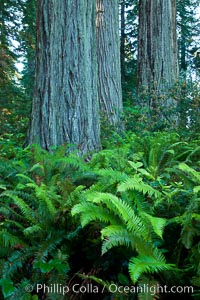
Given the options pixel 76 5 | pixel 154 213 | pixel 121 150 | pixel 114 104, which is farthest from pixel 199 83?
pixel 154 213

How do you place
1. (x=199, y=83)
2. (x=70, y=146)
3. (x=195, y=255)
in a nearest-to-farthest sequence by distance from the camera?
(x=195, y=255) → (x=70, y=146) → (x=199, y=83)

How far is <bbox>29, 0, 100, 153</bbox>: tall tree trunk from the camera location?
194 inches

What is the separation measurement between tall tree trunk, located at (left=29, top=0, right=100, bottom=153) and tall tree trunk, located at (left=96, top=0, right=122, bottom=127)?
2.64 m

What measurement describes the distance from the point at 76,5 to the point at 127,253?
3817 millimetres

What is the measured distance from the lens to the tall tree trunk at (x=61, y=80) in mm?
4922

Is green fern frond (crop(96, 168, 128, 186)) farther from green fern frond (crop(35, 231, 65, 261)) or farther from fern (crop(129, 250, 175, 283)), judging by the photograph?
fern (crop(129, 250, 175, 283))

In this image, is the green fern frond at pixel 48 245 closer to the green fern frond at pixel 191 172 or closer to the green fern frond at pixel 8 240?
the green fern frond at pixel 8 240

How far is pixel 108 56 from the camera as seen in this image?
824 cm

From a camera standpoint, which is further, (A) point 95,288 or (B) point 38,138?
(B) point 38,138

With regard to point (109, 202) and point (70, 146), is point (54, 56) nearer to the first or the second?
point (70, 146)

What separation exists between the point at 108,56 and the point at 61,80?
3581 mm

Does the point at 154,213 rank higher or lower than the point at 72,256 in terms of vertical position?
higher

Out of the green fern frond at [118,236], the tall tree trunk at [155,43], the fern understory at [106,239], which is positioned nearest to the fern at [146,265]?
the fern understory at [106,239]

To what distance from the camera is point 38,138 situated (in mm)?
4965
